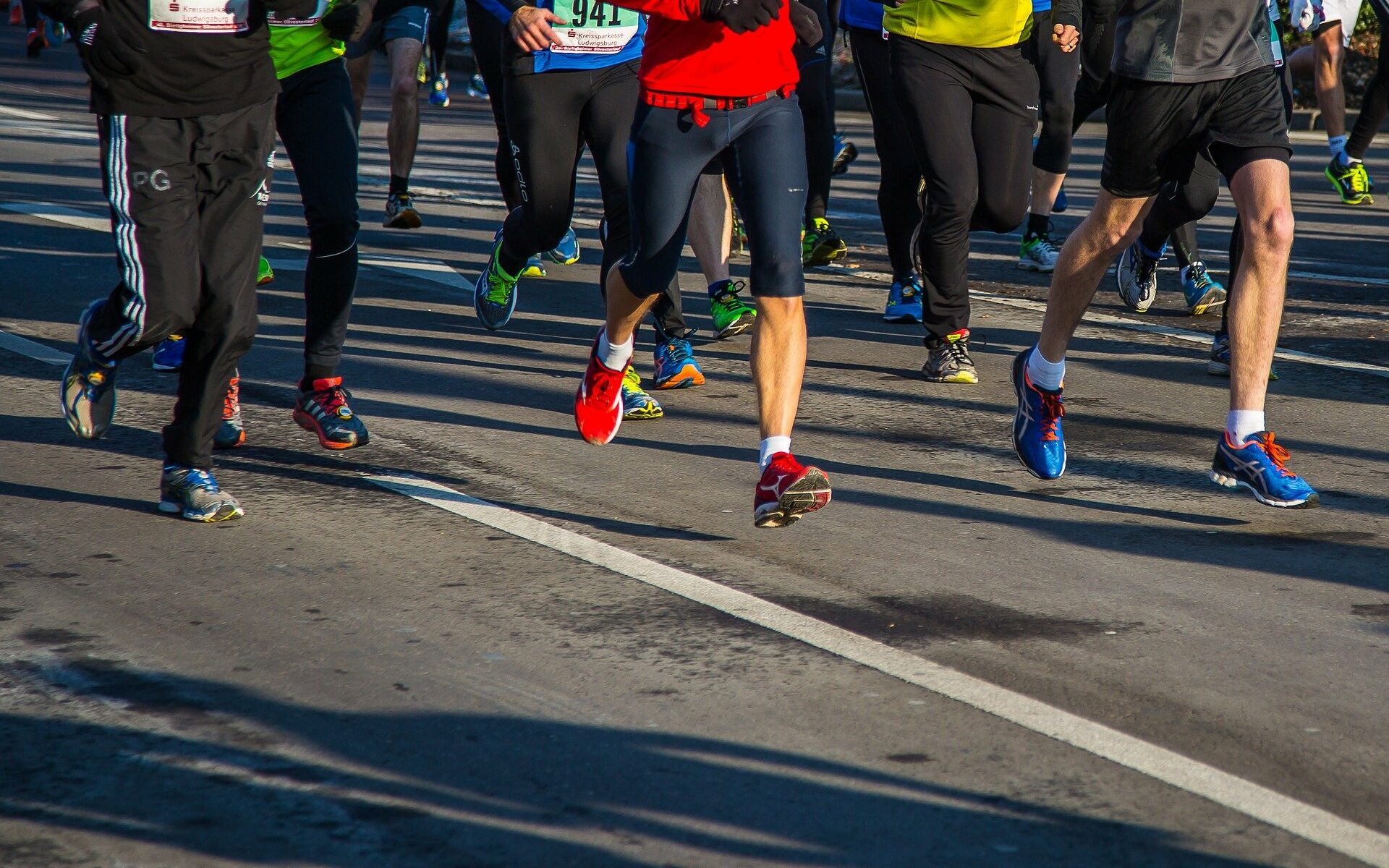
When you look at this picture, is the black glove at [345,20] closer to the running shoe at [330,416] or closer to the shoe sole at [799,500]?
the running shoe at [330,416]

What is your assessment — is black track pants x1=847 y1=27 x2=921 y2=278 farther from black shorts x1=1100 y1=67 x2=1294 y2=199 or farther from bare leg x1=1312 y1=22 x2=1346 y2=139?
bare leg x1=1312 y1=22 x2=1346 y2=139

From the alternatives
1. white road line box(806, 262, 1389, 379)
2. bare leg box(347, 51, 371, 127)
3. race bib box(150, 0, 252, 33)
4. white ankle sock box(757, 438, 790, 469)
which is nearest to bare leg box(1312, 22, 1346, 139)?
white road line box(806, 262, 1389, 379)

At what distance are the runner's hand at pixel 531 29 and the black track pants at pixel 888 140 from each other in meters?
2.47

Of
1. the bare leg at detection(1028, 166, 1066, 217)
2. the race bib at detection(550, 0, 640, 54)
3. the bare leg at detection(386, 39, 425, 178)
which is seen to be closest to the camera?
→ the race bib at detection(550, 0, 640, 54)

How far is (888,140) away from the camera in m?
7.93

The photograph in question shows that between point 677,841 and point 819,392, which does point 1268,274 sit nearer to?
point 819,392

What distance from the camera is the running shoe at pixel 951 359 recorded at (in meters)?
6.92

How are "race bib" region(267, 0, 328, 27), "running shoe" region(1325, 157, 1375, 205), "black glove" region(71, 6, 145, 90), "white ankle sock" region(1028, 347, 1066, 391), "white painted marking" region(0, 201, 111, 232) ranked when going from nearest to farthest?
"black glove" region(71, 6, 145, 90)
"race bib" region(267, 0, 328, 27)
"white ankle sock" region(1028, 347, 1066, 391)
"white painted marking" region(0, 201, 111, 232)
"running shoe" region(1325, 157, 1375, 205)

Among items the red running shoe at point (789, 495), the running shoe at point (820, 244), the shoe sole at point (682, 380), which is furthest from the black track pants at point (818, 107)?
the red running shoe at point (789, 495)

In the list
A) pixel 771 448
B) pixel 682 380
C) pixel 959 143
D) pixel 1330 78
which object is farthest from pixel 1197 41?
pixel 1330 78

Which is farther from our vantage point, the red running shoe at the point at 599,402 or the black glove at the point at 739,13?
the red running shoe at the point at 599,402

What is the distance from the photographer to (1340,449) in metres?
5.84

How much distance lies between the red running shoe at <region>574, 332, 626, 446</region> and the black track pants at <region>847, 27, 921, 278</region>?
273 cm

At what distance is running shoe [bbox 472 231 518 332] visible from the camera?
7.31 m
